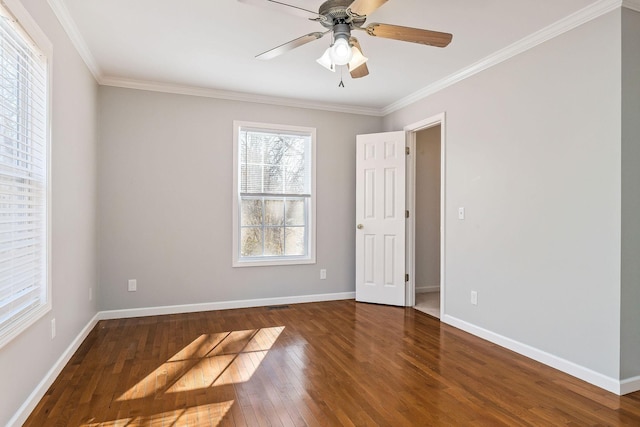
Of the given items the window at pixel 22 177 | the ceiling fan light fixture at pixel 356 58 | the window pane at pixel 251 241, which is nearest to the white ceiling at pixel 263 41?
the ceiling fan light fixture at pixel 356 58

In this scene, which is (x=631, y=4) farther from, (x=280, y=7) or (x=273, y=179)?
(x=273, y=179)

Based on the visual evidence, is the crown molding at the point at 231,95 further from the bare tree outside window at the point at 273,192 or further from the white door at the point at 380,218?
A: the white door at the point at 380,218

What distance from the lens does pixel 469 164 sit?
11.8 ft

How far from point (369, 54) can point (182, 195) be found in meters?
2.49

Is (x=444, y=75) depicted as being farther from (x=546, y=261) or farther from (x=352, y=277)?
(x=352, y=277)

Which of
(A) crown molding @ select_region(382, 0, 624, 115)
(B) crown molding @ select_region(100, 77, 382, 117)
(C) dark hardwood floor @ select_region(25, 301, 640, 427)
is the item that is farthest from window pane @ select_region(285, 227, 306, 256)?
(A) crown molding @ select_region(382, 0, 624, 115)

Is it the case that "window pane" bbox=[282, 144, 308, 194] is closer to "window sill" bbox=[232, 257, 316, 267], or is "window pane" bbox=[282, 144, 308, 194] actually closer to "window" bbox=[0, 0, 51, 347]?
"window sill" bbox=[232, 257, 316, 267]

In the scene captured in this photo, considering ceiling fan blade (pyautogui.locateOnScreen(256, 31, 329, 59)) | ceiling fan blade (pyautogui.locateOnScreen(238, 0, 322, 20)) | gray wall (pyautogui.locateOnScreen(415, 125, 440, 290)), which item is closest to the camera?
ceiling fan blade (pyautogui.locateOnScreen(238, 0, 322, 20))

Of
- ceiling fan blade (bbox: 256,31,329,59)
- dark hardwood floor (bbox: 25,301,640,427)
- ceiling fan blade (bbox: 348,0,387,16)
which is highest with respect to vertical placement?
ceiling fan blade (bbox: 348,0,387,16)

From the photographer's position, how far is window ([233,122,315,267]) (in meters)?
4.47

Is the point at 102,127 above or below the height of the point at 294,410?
above

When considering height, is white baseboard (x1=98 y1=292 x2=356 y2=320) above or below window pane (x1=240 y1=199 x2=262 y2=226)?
below

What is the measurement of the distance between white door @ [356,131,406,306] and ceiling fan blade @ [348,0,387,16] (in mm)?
2640

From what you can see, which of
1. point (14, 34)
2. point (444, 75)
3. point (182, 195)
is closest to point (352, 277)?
point (182, 195)
